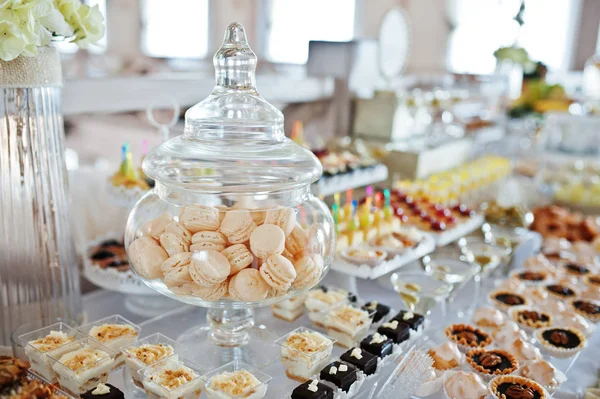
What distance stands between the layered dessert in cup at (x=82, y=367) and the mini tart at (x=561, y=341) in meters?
1.07

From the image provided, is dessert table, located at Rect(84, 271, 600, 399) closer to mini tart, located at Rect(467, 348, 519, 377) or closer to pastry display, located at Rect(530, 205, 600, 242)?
mini tart, located at Rect(467, 348, 519, 377)

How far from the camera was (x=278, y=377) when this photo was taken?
3.98 feet

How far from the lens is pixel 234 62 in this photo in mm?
1128

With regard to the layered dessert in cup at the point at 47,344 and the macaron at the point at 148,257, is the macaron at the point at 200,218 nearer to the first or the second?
the macaron at the point at 148,257

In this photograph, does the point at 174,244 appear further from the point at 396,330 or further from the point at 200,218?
the point at 396,330

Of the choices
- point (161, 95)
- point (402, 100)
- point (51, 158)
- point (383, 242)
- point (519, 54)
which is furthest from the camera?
point (519, 54)

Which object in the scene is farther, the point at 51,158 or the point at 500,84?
the point at 500,84

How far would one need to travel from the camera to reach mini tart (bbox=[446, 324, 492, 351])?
141cm

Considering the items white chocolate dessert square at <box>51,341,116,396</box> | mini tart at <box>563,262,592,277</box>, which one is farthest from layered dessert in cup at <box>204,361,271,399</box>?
mini tart at <box>563,262,592,277</box>

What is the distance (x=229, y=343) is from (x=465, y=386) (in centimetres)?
53

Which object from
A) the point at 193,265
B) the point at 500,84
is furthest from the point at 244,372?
the point at 500,84

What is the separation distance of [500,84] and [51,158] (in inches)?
147

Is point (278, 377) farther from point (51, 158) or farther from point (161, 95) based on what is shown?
point (161, 95)

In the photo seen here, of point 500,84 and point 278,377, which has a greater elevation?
point 500,84
